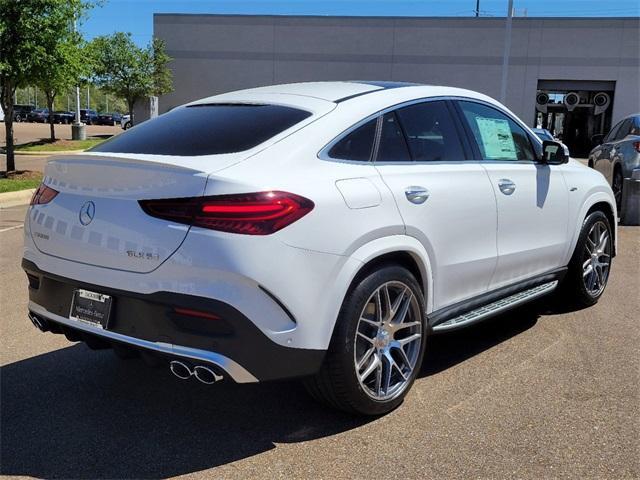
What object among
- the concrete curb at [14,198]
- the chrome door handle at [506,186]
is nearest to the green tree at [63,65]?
the concrete curb at [14,198]

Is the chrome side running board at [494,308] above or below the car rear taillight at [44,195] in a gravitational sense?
below

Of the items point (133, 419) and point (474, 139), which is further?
point (474, 139)

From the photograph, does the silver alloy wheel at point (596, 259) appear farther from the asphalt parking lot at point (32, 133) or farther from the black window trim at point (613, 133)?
the asphalt parking lot at point (32, 133)

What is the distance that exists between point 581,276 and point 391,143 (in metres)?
2.69

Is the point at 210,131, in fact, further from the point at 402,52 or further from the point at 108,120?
the point at 108,120

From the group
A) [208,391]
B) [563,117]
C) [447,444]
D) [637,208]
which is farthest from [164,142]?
[563,117]

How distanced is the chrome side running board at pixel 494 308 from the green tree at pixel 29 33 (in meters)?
12.4

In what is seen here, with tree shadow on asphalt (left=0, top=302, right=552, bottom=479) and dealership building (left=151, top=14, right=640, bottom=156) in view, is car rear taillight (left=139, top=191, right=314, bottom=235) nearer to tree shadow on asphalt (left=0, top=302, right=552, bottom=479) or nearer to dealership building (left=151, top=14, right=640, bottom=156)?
tree shadow on asphalt (left=0, top=302, right=552, bottom=479)

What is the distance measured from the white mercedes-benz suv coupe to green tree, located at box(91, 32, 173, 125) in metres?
33.7

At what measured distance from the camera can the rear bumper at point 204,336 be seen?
284cm

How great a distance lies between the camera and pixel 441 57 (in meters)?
36.8

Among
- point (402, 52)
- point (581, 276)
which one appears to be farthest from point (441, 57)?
point (581, 276)

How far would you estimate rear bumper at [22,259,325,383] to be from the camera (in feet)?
9.32

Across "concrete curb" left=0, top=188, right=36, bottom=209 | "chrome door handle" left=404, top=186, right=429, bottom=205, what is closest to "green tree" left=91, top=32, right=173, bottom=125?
"concrete curb" left=0, top=188, right=36, bottom=209
